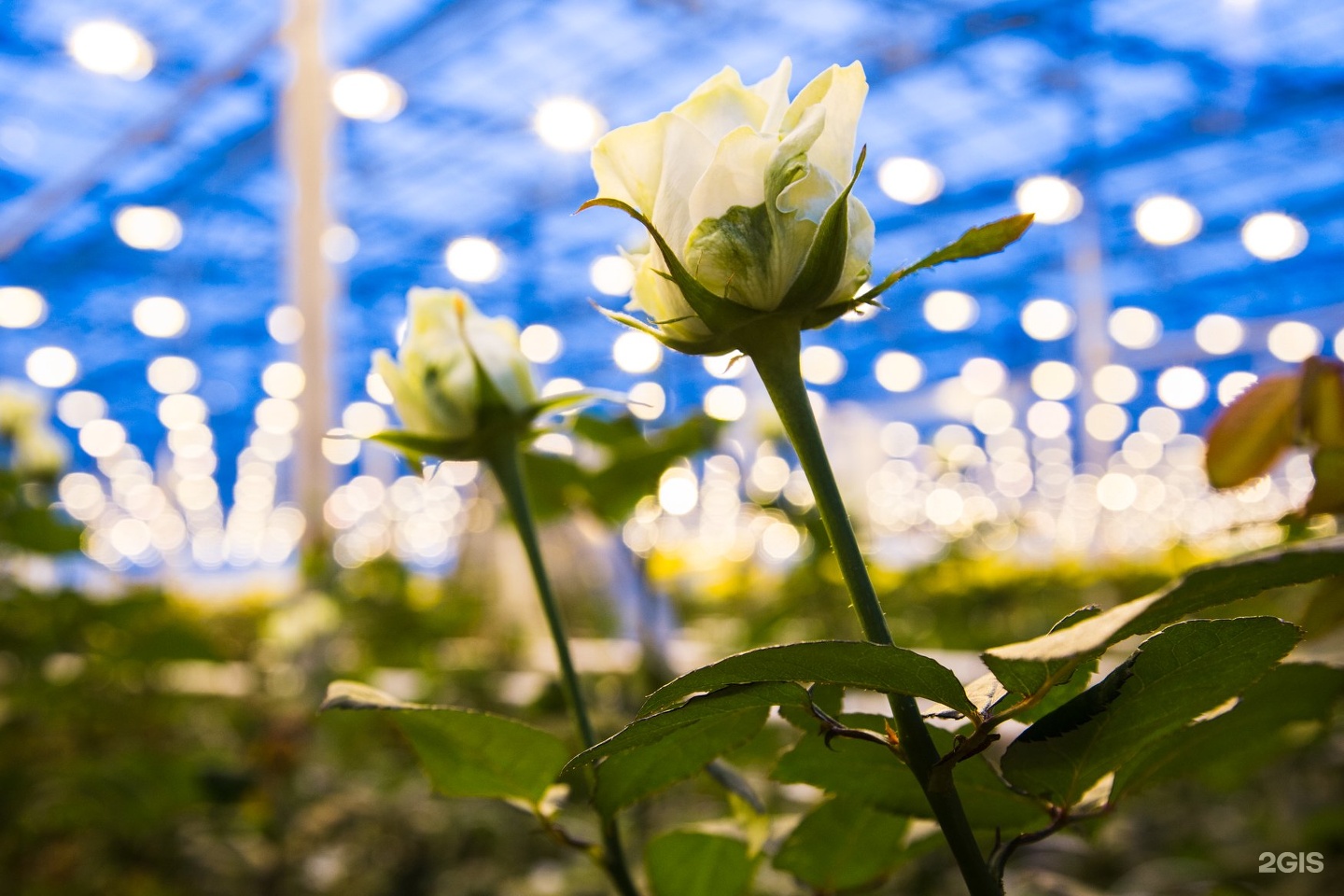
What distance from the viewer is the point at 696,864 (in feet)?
1.36

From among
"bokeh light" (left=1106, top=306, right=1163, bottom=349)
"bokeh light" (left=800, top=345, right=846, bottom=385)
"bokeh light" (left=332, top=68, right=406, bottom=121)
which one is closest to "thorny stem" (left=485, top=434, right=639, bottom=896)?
"bokeh light" (left=332, top=68, right=406, bottom=121)

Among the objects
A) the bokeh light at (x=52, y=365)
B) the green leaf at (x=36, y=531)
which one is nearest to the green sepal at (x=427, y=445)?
the green leaf at (x=36, y=531)

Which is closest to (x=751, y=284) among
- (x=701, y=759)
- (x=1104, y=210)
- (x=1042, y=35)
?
(x=701, y=759)

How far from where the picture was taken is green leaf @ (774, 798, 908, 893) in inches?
15.6

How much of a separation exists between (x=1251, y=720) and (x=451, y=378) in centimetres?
32

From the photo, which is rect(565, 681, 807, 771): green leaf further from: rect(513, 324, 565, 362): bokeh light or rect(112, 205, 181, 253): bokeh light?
rect(513, 324, 565, 362): bokeh light

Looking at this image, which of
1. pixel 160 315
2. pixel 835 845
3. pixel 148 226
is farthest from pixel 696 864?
pixel 160 315

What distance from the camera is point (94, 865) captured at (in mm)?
1331

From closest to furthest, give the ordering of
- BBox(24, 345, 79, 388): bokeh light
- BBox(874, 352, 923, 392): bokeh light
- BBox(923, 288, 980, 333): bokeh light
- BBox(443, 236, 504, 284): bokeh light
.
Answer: BBox(443, 236, 504, 284): bokeh light < BBox(923, 288, 980, 333): bokeh light < BBox(24, 345, 79, 388): bokeh light < BBox(874, 352, 923, 392): bokeh light

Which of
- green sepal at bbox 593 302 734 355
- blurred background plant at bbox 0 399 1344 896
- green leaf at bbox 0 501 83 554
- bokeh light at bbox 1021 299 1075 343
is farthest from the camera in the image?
bokeh light at bbox 1021 299 1075 343

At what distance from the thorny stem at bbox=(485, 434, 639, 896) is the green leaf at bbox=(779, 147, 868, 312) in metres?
0.16

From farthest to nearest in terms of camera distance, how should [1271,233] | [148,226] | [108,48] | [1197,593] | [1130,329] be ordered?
[1130,329]
[148,226]
[1271,233]
[108,48]
[1197,593]

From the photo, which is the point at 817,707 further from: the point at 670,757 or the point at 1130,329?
the point at 1130,329

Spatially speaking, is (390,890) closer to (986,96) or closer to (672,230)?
(672,230)
